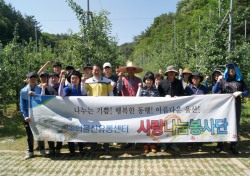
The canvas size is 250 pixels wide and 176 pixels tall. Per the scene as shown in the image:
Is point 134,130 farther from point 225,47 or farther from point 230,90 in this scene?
point 225,47

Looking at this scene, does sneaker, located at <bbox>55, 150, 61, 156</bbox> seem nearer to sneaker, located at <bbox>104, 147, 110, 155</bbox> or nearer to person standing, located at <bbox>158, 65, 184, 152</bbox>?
sneaker, located at <bbox>104, 147, 110, 155</bbox>

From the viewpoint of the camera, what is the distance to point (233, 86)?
6352mm

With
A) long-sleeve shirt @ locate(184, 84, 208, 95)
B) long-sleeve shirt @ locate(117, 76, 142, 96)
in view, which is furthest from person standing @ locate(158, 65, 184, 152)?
long-sleeve shirt @ locate(117, 76, 142, 96)

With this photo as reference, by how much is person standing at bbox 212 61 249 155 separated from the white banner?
0.27m

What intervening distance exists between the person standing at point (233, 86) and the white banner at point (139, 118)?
27 centimetres

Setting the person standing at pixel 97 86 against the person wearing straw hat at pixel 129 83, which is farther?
the person wearing straw hat at pixel 129 83

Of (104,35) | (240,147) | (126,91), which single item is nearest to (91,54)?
(104,35)

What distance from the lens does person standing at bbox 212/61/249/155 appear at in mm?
6324

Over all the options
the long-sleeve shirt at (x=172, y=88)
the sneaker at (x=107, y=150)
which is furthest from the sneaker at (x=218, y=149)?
the sneaker at (x=107, y=150)

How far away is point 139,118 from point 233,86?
7.65ft

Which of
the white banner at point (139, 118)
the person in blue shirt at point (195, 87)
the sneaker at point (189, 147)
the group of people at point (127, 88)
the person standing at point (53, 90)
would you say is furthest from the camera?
the sneaker at point (189, 147)

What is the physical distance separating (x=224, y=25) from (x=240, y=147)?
14.6 feet

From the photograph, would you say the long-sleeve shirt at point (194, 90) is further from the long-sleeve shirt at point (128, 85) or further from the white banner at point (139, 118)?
the long-sleeve shirt at point (128, 85)

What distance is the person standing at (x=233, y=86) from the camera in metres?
6.32
